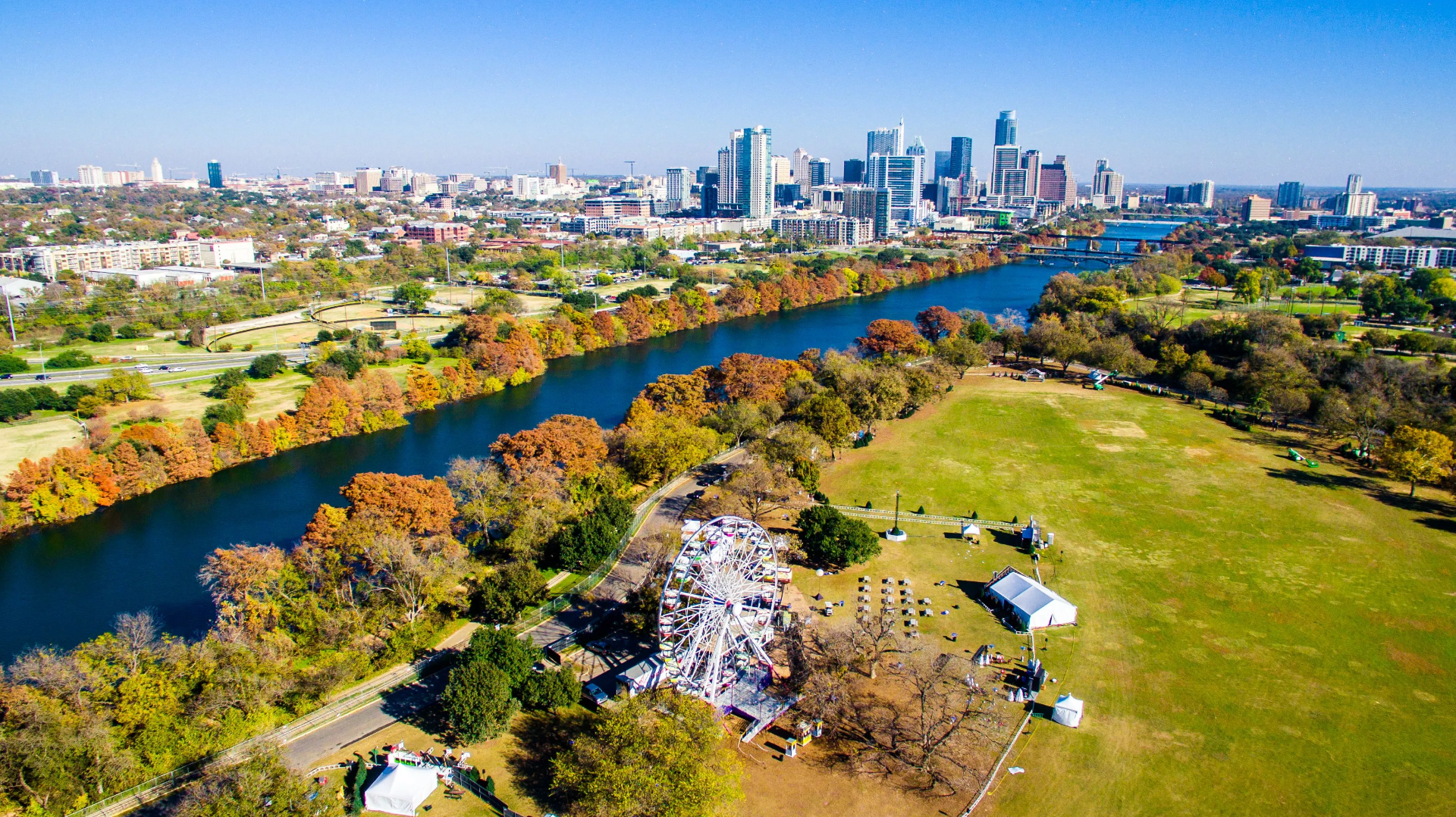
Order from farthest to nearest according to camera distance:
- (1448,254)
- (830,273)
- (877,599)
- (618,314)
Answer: (1448,254) → (830,273) → (618,314) → (877,599)

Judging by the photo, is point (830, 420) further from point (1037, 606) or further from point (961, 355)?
point (961, 355)

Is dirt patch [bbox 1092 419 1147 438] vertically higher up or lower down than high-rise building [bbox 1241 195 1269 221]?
lower down

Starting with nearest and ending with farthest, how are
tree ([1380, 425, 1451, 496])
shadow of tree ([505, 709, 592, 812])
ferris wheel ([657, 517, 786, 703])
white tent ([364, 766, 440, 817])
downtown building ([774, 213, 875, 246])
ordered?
white tent ([364, 766, 440, 817]), shadow of tree ([505, 709, 592, 812]), ferris wheel ([657, 517, 786, 703]), tree ([1380, 425, 1451, 496]), downtown building ([774, 213, 875, 246])

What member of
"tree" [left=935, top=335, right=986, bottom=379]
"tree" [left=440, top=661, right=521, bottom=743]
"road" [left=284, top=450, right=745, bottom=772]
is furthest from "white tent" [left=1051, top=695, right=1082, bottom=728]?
"tree" [left=935, top=335, right=986, bottom=379]

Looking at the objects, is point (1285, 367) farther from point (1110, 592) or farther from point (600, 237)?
point (600, 237)

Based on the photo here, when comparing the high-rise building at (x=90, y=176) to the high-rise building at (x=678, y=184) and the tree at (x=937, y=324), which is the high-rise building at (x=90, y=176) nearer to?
the high-rise building at (x=678, y=184)

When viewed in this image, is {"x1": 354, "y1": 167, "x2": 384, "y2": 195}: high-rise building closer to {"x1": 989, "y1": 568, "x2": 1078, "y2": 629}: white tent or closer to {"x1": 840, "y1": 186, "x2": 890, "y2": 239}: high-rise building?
{"x1": 840, "y1": 186, "x2": 890, "y2": 239}: high-rise building

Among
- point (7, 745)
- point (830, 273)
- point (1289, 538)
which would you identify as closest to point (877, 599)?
point (1289, 538)
